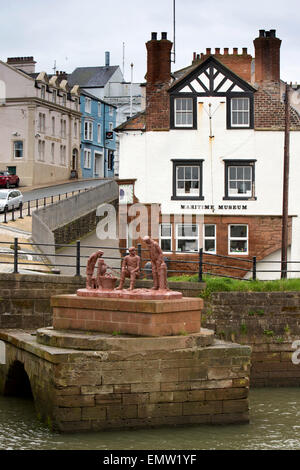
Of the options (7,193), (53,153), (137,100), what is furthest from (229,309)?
(137,100)

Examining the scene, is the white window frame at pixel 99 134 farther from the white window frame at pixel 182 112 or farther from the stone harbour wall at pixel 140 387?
the stone harbour wall at pixel 140 387

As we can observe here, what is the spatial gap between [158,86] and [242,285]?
12554 mm

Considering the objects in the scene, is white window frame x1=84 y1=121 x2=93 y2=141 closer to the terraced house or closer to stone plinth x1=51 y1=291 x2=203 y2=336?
the terraced house

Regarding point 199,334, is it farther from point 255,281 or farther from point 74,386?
point 255,281

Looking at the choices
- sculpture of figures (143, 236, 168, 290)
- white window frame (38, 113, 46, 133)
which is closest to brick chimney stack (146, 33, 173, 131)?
sculpture of figures (143, 236, 168, 290)

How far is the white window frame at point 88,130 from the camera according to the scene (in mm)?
76938

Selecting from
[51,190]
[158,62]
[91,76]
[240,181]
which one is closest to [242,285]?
[240,181]

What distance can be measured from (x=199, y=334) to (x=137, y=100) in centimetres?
6369

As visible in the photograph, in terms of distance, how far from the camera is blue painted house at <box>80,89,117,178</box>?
76.5 metres

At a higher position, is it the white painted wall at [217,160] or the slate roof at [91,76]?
the slate roof at [91,76]

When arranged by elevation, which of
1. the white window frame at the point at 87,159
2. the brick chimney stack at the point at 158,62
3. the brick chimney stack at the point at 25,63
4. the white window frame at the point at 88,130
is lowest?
the brick chimney stack at the point at 158,62

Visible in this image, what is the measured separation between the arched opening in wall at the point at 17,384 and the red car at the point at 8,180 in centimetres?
3909

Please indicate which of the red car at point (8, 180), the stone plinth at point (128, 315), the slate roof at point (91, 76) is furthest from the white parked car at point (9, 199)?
the slate roof at point (91, 76)

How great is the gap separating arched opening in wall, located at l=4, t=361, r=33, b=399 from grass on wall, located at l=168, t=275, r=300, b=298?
6232 millimetres
